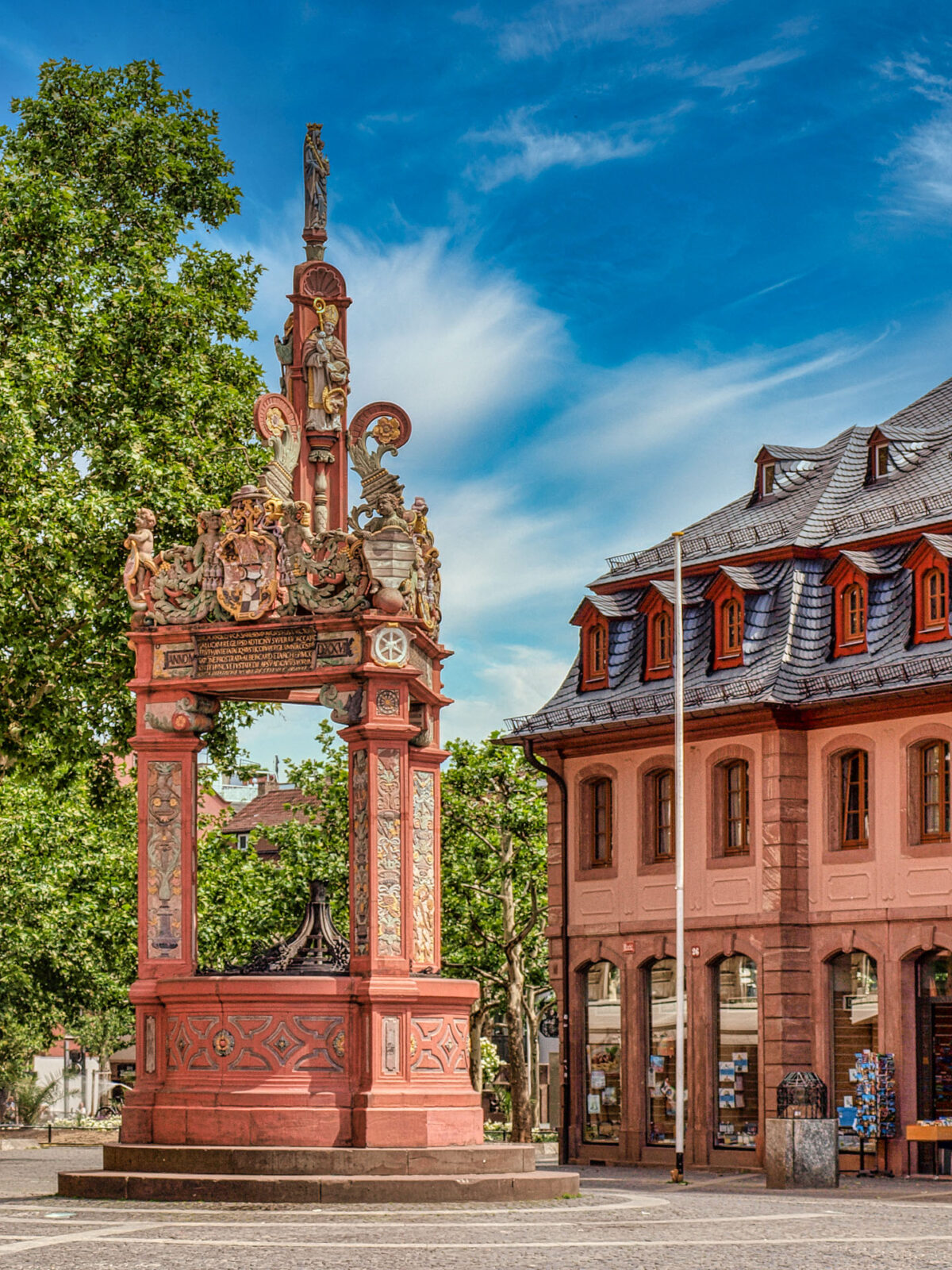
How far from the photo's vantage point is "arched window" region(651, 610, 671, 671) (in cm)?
3869

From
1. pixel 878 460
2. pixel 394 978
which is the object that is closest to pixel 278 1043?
pixel 394 978

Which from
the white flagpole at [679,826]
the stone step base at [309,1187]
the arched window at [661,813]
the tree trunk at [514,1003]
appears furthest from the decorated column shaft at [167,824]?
the tree trunk at [514,1003]

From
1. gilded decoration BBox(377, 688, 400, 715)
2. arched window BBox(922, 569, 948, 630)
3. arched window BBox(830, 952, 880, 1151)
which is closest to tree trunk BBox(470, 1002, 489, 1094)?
arched window BBox(830, 952, 880, 1151)

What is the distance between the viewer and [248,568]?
72.8ft

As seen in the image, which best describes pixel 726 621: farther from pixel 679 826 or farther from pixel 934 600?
pixel 934 600

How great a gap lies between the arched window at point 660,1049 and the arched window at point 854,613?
6.41 metres

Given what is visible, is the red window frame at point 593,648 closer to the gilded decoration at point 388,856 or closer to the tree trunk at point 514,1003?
the tree trunk at point 514,1003

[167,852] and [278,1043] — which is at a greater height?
[167,852]

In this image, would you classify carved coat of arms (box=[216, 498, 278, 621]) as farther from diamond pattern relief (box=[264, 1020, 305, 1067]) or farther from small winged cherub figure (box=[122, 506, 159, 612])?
diamond pattern relief (box=[264, 1020, 305, 1067])

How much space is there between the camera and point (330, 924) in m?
22.2

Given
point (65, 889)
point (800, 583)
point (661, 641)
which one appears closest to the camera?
point (800, 583)

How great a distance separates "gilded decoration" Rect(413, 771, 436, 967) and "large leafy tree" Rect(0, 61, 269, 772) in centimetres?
830

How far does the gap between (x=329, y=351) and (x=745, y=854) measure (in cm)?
1520

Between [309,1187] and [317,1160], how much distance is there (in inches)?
26.6
